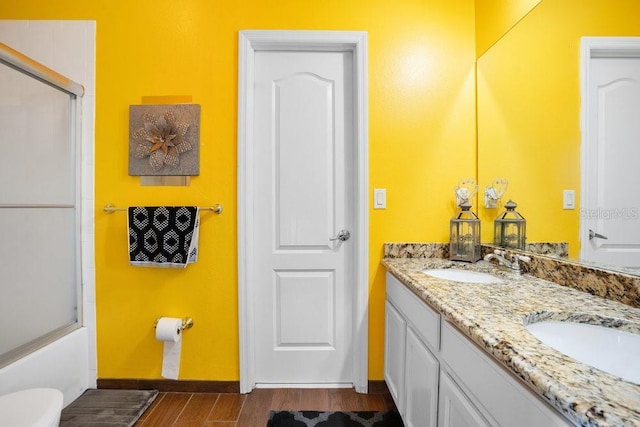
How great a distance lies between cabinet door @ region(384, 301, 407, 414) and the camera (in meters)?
1.29

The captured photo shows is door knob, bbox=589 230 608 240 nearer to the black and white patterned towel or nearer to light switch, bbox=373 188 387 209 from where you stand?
light switch, bbox=373 188 387 209

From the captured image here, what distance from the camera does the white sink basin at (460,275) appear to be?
127 cm

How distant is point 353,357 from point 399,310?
521 mm

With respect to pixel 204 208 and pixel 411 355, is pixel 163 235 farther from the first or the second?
pixel 411 355

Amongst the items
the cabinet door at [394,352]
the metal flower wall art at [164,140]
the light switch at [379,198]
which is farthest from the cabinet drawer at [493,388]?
the metal flower wall art at [164,140]

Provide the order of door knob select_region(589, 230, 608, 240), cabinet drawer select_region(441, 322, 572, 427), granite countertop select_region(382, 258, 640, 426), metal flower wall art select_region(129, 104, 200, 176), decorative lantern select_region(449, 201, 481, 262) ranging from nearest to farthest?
granite countertop select_region(382, 258, 640, 426)
cabinet drawer select_region(441, 322, 572, 427)
door knob select_region(589, 230, 608, 240)
decorative lantern select_region(449, 201, 481, 262)
metal flower wall art select_region(129, 104, 200, 176)

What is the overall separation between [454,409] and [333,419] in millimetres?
821

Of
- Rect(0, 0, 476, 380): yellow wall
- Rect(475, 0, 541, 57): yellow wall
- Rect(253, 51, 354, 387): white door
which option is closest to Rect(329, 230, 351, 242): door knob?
Rect(253, 51, 354, 387): white door

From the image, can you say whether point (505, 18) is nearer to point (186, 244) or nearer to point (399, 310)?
point (399, 310)

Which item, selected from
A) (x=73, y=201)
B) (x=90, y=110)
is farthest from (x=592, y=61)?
(x=73, y=201)

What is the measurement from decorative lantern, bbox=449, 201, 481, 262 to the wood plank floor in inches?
37.0

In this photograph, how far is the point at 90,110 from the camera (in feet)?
5.27

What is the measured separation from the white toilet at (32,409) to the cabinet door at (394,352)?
1331 millimetres

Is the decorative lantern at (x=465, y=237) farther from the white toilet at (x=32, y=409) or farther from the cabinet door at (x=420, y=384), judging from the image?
the white toilet at (x=32, y=409)
